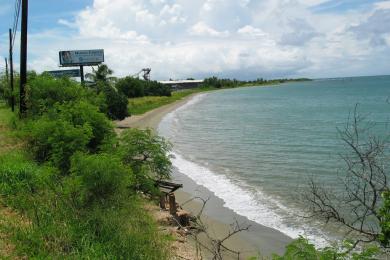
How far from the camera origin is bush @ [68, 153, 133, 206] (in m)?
11.1

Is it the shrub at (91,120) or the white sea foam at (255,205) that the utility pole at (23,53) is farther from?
the white sea foam at (255,205)

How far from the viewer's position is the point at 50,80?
23.9 metres

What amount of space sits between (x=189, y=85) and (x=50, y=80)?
176684 millimetres

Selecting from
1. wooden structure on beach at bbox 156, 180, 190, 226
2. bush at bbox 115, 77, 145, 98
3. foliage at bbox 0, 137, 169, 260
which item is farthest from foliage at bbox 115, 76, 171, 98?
foliage at bbox 0, 137, 169, 260

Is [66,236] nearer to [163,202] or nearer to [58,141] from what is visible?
[58,141]

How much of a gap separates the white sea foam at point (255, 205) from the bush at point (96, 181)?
5.75 metres

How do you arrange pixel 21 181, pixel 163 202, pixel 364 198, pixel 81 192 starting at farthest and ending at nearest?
pixel 163 202 → pixel 21 181 → pixel 81 192 → pixel 364 198

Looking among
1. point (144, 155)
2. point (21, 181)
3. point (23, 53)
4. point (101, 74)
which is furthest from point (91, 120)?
point (101, 74)

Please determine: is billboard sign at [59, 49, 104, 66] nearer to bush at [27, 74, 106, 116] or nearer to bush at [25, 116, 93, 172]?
bush at [27, 74, 106, 116]

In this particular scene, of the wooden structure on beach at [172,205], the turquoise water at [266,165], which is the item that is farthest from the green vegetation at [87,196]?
the turquoise water at [266,165]

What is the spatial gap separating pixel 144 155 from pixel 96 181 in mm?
5119

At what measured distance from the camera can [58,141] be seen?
15.2 m

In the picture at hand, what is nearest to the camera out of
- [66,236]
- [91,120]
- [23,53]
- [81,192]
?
[66,236]

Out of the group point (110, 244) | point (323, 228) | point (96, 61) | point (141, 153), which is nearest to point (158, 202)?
point (141, 153)
